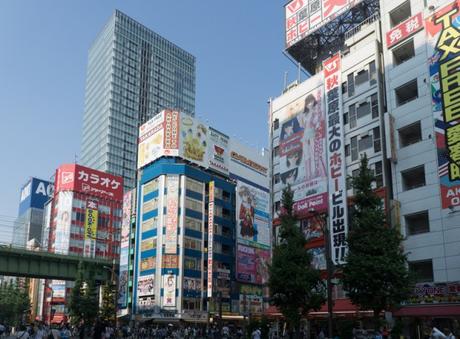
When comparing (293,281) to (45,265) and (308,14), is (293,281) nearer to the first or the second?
(308,14)

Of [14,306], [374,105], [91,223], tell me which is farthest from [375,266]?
[14,306]

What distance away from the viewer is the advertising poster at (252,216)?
78500 millimetres

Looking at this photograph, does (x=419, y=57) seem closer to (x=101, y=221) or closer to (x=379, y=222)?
(x=379, y=222)

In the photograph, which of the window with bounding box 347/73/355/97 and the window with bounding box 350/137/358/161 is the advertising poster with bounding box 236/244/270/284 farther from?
the window with bounding box 347/73/355/97

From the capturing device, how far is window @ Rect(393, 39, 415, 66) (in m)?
40.8

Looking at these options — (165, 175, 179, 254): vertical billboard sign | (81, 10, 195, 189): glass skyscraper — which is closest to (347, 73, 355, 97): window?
(165, 175, 179, 254): vertical billboard sign

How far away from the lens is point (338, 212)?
44031mm

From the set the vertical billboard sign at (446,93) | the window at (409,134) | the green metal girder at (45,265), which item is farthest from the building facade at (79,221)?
the vertical billboard sign at (446,93)

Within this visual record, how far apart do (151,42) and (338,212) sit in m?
135

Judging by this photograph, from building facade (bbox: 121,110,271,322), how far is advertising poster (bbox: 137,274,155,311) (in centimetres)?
14

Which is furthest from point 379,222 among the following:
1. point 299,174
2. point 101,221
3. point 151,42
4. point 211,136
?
point 151,42

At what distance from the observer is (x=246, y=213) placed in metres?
79.9

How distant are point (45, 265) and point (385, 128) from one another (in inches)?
1687

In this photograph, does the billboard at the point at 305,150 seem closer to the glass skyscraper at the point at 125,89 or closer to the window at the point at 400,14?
the window at the point at 400,14
